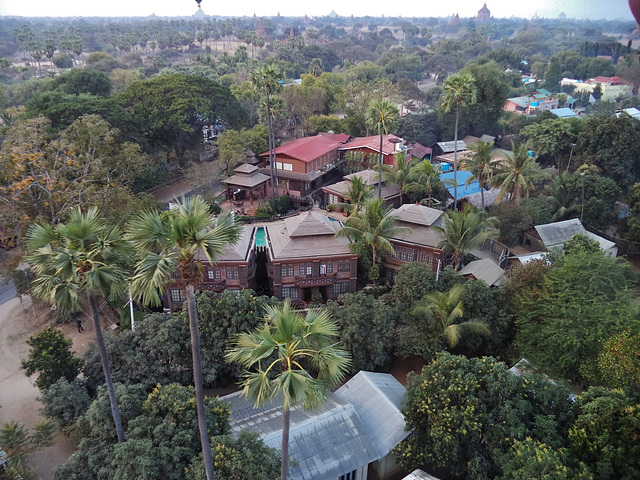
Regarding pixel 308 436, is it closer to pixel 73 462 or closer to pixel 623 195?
pixel 73 462

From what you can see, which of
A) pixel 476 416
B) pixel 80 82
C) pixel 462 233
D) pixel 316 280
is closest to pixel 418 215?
pixel 462 233

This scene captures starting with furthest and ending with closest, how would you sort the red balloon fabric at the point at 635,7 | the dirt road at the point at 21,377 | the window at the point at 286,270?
the window at the point at 286,270 → the dirt road at the point at 21,377 → the red balloon fabric at the point at 635,7

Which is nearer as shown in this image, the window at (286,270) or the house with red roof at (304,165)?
the window at (286,270)

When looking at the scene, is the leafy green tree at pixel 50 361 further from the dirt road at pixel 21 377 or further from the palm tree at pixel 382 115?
the palm tree at pixel 382 115

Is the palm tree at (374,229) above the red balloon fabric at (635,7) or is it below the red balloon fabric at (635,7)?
below

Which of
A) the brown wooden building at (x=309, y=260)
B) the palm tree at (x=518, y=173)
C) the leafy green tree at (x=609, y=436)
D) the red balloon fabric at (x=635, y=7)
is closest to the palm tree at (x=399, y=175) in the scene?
the palm tree at (x=518, y=173)

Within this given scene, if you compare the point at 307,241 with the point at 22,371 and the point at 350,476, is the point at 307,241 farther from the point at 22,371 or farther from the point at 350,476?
the point at 22,371
